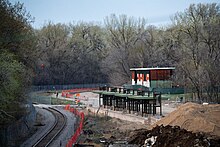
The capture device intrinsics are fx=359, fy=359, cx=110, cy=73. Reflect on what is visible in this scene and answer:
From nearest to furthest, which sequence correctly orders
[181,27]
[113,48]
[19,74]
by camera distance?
[19,74]
[181,27]
[113,48]

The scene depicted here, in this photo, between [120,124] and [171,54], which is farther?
[171,54]

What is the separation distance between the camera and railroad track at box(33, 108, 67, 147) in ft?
86.3

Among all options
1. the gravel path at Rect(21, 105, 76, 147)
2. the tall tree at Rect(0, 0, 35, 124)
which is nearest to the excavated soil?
the gravel path at Rect(21, 105, 76, 147)

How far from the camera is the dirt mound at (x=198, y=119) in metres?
23.2

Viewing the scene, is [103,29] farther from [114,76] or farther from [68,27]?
[114,76]

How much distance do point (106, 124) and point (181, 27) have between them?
34.2 metres

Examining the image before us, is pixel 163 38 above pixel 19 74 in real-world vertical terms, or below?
above

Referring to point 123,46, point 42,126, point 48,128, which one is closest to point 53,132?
point 48,128

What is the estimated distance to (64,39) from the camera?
93312 mm

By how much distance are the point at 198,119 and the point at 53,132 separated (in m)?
13.0

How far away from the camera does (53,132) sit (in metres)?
31.1

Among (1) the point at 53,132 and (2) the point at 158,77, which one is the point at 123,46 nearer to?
(2) the point at 158,77

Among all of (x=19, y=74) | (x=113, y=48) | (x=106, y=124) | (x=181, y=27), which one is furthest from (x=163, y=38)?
(x=19, y=74)

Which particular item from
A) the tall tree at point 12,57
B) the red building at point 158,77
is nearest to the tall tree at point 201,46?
the red building at point 158,77
